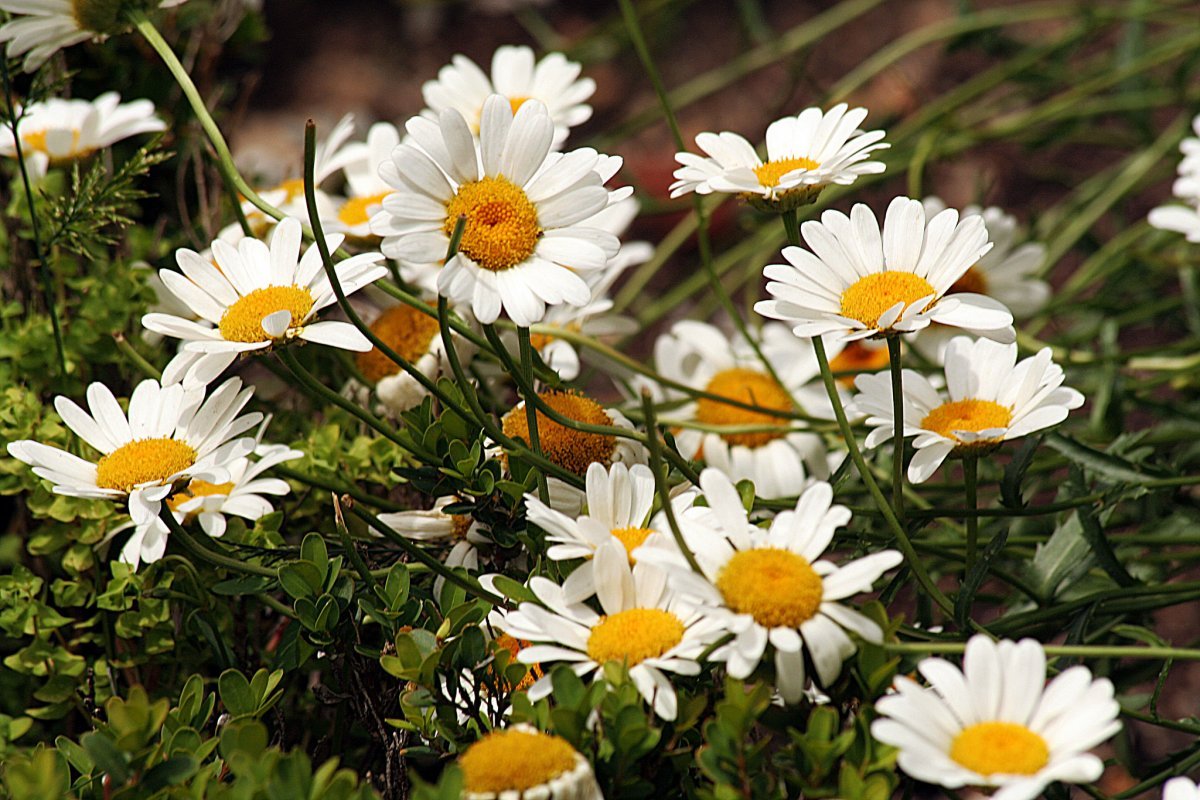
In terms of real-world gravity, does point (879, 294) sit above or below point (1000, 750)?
above

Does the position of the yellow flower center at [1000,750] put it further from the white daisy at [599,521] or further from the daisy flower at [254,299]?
the daisy flower at [254,299]

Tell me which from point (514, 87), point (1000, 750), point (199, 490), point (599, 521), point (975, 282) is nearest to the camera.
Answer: point (1000, 750)

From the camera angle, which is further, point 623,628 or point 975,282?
point 975,282

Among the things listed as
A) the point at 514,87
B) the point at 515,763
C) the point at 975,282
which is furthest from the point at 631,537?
the point at 975,282

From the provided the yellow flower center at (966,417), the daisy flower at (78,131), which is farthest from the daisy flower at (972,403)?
the daisy flower at (78,131)

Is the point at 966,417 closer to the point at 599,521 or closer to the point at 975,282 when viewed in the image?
the point at 599,521

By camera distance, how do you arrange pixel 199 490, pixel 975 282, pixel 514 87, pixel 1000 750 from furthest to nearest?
pixel 975 282, pixel 514 87, pixel 199 490, pixel 1000 750

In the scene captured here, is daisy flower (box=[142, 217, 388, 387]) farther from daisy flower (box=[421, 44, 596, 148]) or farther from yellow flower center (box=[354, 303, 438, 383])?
daisy flower (box=[421, 44, 596, 148])
